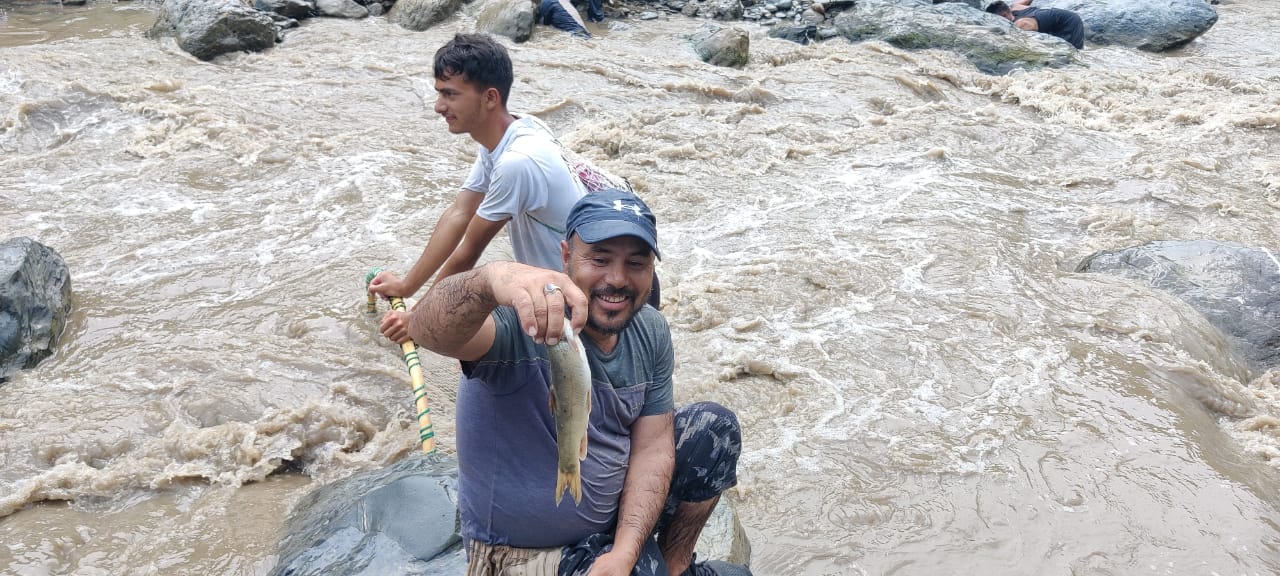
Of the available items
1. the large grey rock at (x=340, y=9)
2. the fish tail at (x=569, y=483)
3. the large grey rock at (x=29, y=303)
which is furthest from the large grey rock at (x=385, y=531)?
the large grey rock at (x=340, y=9)

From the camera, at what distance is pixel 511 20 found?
1341 cm

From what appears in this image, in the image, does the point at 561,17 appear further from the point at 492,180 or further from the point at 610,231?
the point at 610,231

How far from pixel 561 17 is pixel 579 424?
13.1 meters

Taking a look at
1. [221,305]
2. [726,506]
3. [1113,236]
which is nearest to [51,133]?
[221,305]

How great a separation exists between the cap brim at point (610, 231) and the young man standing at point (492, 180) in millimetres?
1238

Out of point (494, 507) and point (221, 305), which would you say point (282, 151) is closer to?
point (221, 305)

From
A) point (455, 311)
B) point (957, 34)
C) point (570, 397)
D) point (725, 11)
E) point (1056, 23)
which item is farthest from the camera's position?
point (725, 11)

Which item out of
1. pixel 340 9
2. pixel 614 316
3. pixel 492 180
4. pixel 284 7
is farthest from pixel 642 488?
pixel 340 9

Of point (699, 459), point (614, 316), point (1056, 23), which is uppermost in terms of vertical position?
point (614, 316)

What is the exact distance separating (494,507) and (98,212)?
6.63m

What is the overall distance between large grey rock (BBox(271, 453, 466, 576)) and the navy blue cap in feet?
4.47

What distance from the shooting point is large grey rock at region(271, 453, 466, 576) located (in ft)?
10.1

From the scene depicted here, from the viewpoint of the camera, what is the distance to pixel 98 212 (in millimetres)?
7398

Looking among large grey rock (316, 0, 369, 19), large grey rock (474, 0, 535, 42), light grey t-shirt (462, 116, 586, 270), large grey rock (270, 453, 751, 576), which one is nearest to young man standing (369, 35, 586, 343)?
light grey t-shirt (462, 116, 586, 270)
